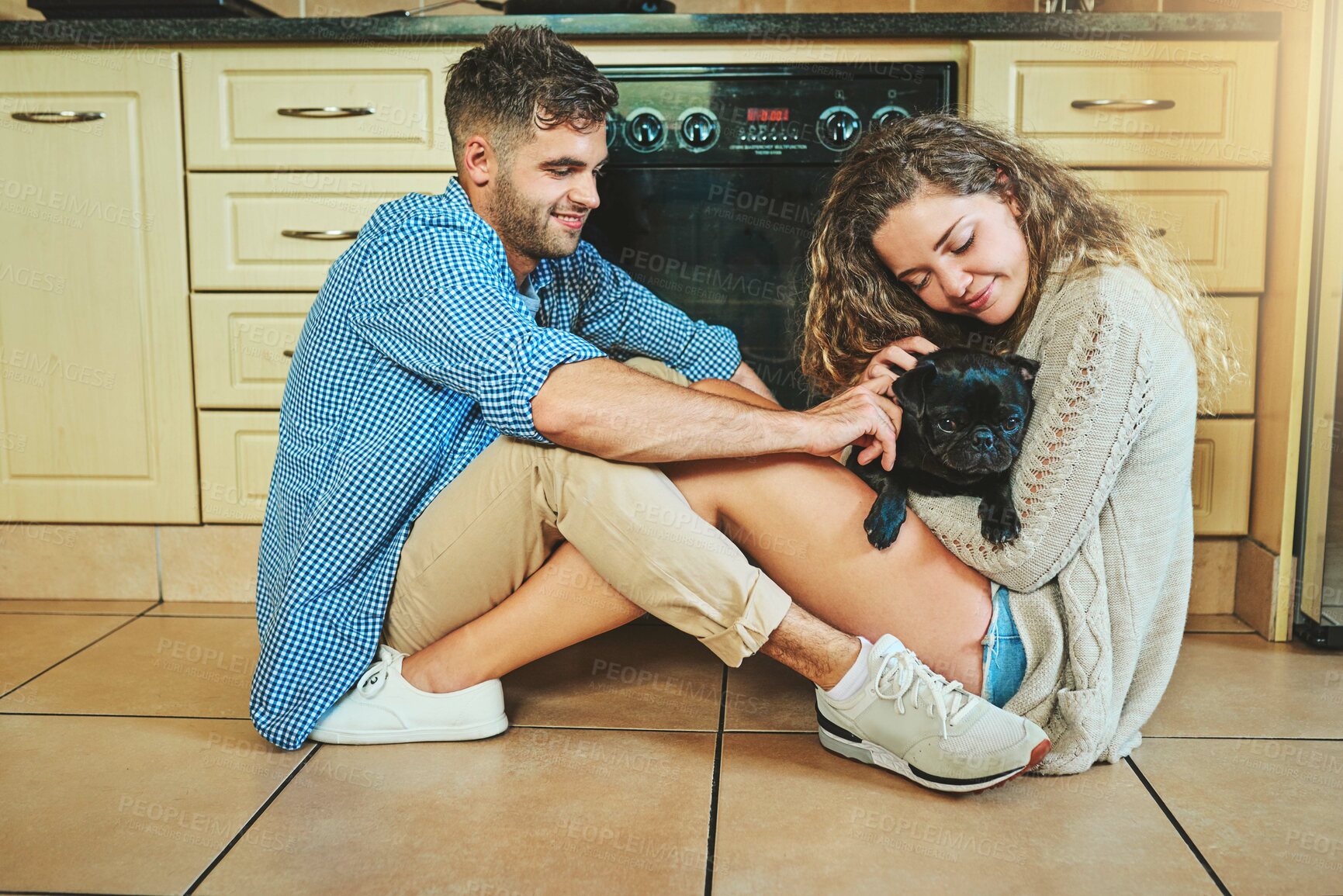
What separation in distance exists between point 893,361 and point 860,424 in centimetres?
15

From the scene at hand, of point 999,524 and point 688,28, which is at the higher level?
point 688,28

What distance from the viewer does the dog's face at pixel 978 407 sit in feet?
4.39

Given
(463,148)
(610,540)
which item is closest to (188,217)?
(463,148)

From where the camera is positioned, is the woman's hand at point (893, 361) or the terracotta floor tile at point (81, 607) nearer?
the woman's hand at point (893, 361)

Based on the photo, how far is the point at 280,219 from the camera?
6.56ft

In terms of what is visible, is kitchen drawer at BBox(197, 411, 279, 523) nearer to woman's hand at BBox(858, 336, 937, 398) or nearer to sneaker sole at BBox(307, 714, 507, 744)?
sneaker sole at BBox(307, 714, 507, 744)

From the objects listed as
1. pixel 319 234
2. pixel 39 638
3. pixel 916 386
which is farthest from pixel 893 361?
pixel 39 638

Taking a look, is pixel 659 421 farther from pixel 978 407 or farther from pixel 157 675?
pixel 157 675

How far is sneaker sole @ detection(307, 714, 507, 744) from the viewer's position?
147cm

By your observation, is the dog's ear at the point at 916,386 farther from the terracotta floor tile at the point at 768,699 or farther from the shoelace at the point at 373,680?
the shoelace at the point at 373,680

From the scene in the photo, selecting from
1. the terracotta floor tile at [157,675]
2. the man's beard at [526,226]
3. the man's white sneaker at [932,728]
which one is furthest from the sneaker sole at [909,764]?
the terracotta floor tile at [157,675]

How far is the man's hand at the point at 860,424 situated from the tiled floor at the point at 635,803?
1.38ft

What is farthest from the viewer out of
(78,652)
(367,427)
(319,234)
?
(319,234)

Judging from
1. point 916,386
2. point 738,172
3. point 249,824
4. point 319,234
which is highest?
point 738,172
